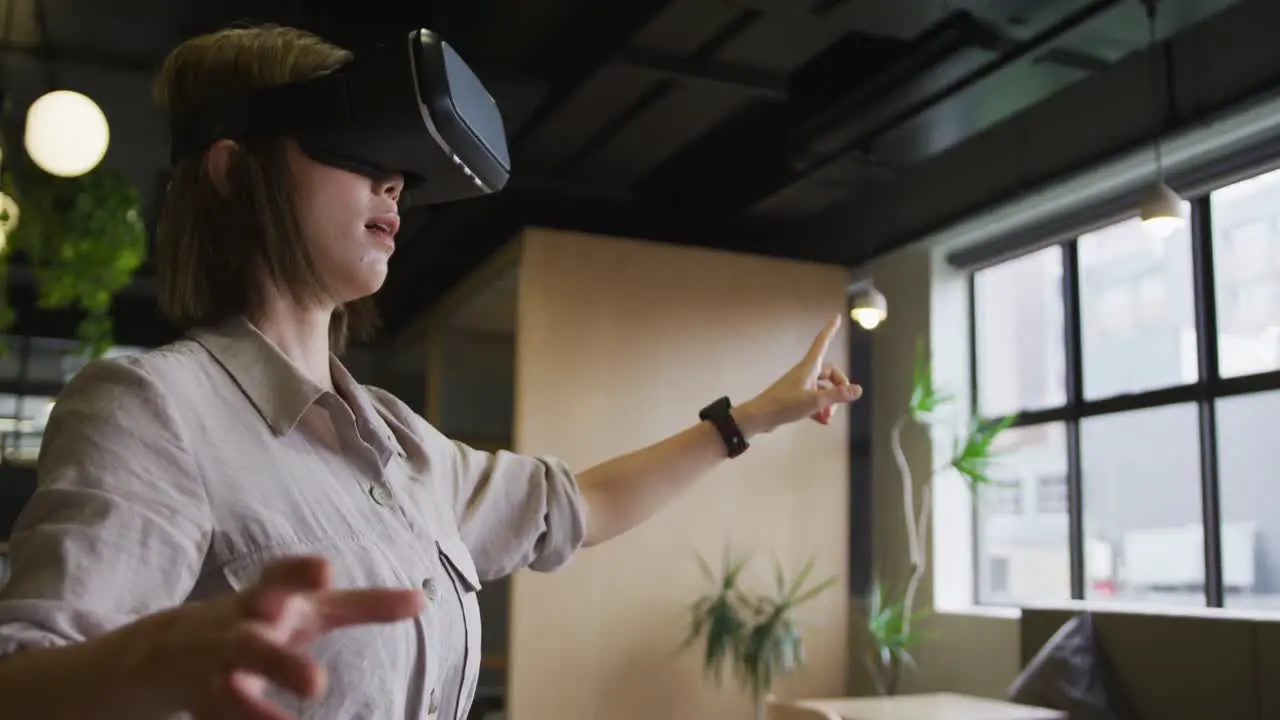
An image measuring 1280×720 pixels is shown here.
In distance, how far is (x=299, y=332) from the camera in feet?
3.88

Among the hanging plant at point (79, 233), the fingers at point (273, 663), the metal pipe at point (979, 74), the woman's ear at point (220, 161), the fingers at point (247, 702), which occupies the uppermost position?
the metal pipe at point (979, 74)

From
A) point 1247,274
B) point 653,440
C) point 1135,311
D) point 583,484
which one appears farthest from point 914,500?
point 583,484

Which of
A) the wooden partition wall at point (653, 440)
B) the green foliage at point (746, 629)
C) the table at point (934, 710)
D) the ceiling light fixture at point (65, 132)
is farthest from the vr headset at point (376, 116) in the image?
the green foliage at point (746, 629)

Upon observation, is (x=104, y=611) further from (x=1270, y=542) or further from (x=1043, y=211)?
(x=1043, y=211)

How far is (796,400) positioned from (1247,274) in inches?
151

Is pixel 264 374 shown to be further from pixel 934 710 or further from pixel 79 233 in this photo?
pixel 934 710

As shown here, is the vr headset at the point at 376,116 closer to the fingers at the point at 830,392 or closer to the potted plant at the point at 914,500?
the fingers at the point at 830,392

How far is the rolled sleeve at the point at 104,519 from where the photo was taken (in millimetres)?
746

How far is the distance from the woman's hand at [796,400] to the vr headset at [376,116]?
0.59 meters

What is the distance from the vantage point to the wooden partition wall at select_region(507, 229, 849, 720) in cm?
591

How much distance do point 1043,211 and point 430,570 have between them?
17.2 feet

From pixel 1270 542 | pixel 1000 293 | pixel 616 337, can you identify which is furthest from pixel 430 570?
pixel 1000 293

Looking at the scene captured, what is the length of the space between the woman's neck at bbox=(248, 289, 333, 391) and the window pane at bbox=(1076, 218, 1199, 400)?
177 inches

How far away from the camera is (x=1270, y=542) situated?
186 inches
